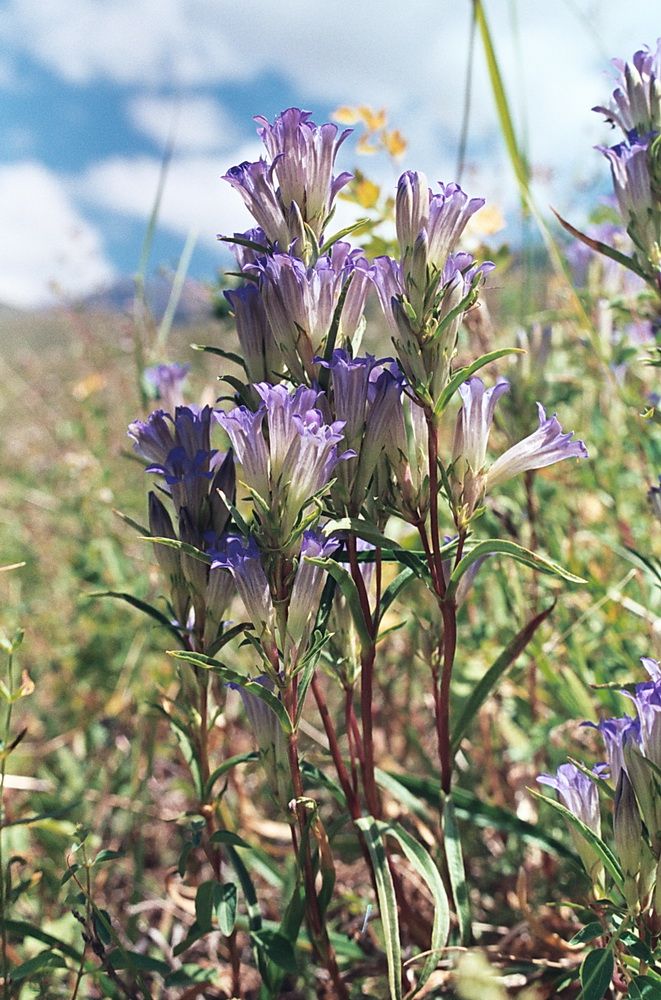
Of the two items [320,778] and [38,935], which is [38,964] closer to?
[38,935]

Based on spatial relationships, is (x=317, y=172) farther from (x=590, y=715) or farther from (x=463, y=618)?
(x=463, y=618)

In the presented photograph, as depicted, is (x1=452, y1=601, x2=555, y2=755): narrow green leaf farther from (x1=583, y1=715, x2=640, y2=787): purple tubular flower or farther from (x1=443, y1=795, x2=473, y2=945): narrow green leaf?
(x1=583, y1=715, x2=640, y2=787): purple tubular flower

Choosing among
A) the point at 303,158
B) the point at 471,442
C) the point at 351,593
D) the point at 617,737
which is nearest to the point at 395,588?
the point at 351,593

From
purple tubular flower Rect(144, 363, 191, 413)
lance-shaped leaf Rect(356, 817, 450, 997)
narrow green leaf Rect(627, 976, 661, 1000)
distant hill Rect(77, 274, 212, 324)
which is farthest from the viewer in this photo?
distant hill Rect(77, 274, 212, 324)

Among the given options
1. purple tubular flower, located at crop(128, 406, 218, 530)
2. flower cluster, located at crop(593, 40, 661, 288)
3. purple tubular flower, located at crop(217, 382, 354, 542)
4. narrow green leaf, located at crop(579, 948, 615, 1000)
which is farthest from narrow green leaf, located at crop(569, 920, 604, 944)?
flower cluster, located at crop(593, 40, 661, 288)

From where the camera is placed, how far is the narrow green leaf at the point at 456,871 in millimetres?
1148

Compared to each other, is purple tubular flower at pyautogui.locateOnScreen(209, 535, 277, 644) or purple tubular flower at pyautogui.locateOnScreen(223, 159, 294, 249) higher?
purple tubular flower at pyautogui.locateOnScreen(223, 159, 294, 249)

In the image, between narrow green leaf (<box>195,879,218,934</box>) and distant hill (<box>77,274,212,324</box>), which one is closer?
narrow green leaf (<box>195,879,218,934</box>)

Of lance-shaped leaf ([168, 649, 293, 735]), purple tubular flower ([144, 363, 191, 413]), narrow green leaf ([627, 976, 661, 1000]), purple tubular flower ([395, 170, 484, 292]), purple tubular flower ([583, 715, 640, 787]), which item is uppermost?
purple tubular flower ([395, 170, 484, 292])

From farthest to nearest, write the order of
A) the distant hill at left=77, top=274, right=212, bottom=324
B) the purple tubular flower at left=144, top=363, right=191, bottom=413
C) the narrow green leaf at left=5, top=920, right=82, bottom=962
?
the distant hill at left=77, top=274, right=212, bottom=324, the purple tubular flower at left=144, top=363, right=191, bottom=413, the narrow green leaf at left=5, top=920, right=82, bottom=962

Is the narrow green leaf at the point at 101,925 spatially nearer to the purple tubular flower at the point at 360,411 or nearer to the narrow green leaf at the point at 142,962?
the narrow green leaf at the point at 142,962

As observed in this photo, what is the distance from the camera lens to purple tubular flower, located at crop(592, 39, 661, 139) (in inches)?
49.2

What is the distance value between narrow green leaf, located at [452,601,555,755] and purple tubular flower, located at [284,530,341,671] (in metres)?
0.31

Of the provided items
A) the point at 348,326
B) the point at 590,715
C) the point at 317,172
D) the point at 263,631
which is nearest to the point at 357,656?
the point at 263,631
